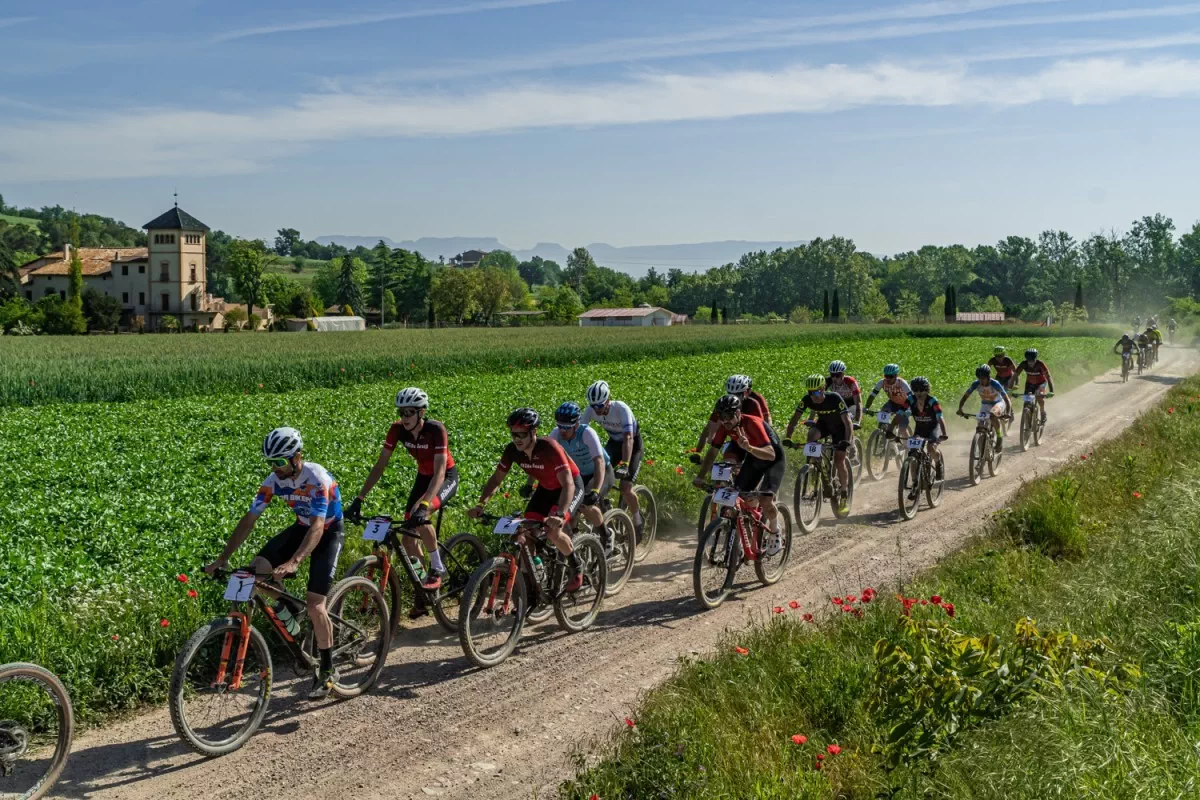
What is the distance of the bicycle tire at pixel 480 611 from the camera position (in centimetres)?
837

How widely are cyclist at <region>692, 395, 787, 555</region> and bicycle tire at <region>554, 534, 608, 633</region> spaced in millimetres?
1778

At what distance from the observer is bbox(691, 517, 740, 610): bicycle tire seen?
1019 centimetres

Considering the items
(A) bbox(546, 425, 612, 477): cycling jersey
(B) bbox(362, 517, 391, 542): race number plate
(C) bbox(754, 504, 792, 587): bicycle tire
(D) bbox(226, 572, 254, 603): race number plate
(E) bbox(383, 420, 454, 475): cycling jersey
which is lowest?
(C) bbox(754, 504, 792, 587): bicycle tire

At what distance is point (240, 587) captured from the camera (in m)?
6.90

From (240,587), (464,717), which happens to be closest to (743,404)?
(464,717)

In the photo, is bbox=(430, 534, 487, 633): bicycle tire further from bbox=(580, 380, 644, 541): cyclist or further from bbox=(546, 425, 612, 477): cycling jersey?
bbox=(580, 380, 644, 541): cyclist

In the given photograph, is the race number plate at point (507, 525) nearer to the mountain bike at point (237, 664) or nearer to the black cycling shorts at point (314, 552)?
the mountain bike at point (237, 664)

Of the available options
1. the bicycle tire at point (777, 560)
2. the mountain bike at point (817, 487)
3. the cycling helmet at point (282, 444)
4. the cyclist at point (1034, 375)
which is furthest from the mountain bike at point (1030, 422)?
the cycling helmet at point (282, 444)

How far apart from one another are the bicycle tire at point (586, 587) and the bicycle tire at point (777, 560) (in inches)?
76.4

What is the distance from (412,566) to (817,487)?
695 cm

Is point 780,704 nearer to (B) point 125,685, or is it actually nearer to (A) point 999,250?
(B) point 125,685

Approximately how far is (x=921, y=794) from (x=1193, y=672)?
1981 millimetres

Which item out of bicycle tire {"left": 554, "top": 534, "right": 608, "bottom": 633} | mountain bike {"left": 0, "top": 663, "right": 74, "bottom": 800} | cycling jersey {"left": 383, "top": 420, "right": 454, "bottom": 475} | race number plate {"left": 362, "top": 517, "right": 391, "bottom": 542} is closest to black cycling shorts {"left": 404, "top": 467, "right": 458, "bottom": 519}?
cycling jersey {"left": 383, "top": 420, "right": 454, "bottom": 475}

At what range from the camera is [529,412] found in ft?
29.3
